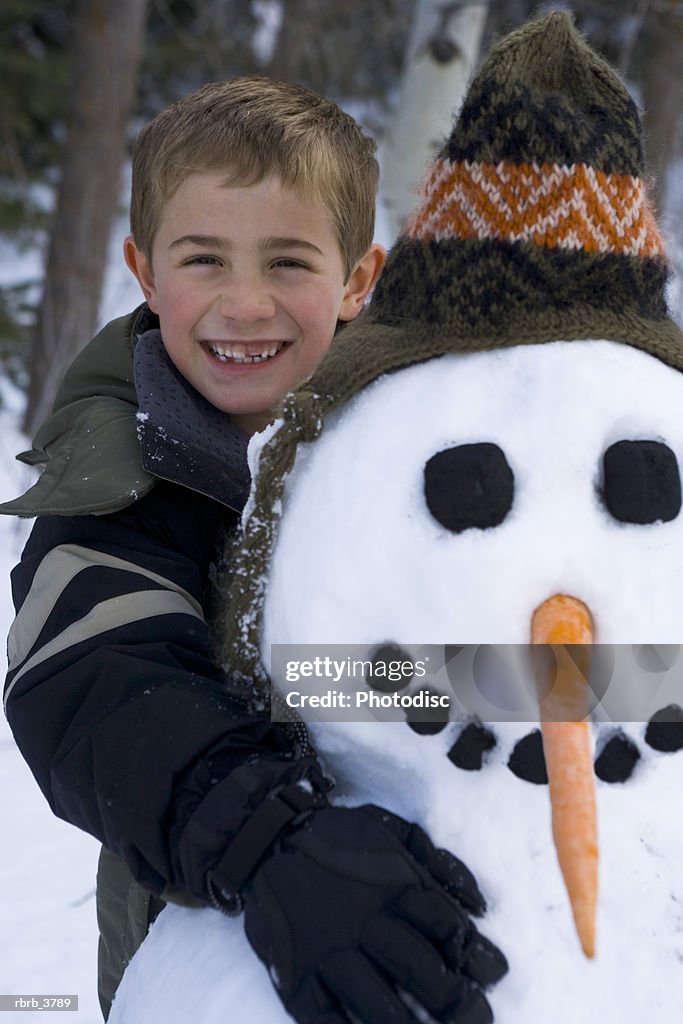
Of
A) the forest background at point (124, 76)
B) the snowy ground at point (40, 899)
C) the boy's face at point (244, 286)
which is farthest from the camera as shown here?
the forest background at point (124, 76)

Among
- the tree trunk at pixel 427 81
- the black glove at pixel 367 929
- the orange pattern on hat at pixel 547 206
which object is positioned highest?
the tree trunk at pixel 427 81

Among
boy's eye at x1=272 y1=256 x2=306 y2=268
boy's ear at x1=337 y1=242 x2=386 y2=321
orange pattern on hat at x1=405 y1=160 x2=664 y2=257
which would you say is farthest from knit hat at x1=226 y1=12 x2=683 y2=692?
boy's ear at x1=337 y1=242 x2=386 y2=321

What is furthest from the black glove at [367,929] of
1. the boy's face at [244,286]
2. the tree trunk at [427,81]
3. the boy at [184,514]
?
the tree trunk at [427,81]

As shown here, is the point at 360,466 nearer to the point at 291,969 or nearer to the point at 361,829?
the point at 361,829

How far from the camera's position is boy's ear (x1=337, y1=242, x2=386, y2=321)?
171cm

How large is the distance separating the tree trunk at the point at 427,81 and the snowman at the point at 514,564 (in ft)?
11.4

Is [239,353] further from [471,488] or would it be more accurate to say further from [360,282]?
[471,488]

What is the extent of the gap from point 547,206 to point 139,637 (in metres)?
0.65

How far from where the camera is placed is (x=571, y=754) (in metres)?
0.95

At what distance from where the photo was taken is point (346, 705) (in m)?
1.07

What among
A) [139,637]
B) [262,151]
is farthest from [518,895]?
[262,151]

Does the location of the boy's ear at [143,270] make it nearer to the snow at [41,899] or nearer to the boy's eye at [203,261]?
the boy's eye at [203,261]

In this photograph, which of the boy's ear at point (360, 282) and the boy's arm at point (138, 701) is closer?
the boy's arm at point (138, 701)

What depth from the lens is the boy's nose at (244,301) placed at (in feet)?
4.83
